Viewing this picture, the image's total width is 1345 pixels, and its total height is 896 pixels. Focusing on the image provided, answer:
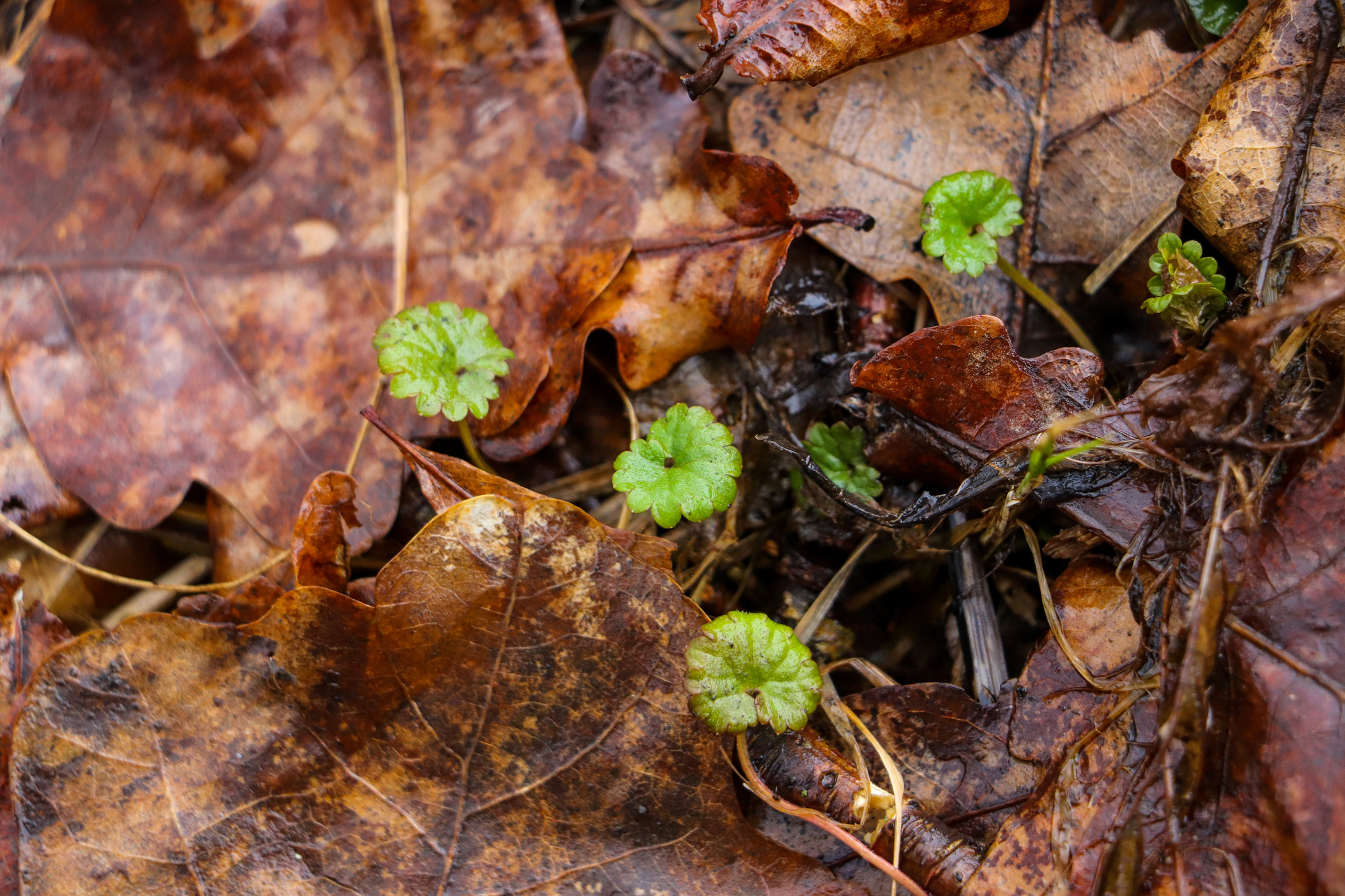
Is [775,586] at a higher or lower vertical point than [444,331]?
lower

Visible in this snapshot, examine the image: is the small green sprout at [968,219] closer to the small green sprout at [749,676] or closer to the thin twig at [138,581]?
the small green sprout at [749,676]

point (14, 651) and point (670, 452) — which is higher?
point (670, 452)

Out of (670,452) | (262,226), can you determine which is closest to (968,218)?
(670,452)

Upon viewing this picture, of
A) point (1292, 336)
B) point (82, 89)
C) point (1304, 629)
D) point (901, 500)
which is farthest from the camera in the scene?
Answer: point (82, 89)

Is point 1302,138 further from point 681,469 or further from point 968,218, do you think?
point 681,469

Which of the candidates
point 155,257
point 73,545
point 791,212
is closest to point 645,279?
point 791,212

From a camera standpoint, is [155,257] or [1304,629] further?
[155,257]

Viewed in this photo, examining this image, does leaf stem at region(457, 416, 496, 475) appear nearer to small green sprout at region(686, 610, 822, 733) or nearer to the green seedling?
the green seedling

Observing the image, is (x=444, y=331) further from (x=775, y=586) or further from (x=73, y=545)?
(x=73, y=545)
